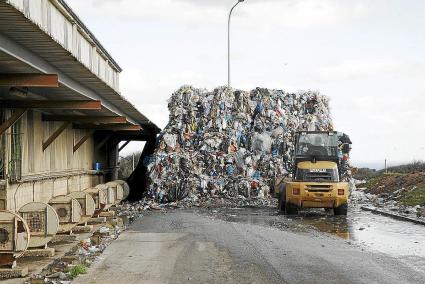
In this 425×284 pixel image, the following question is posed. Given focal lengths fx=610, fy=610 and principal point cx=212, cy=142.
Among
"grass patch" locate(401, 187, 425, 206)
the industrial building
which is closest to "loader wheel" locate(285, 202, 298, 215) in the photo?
"grass patch" locate(401, 187, 425, 206)

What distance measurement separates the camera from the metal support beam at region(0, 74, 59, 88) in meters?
9.82

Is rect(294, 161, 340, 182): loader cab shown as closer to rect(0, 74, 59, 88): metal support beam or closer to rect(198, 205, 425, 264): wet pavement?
rect(198, 205, 425, 264): wet pavement

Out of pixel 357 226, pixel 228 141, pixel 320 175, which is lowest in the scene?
pixel 357 226

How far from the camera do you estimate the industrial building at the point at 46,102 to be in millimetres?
8648

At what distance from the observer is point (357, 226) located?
1772 cm

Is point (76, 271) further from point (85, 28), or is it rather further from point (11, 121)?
point (85, 28)

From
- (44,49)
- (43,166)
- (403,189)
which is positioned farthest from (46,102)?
(403,189)

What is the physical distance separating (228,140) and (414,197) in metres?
9.43

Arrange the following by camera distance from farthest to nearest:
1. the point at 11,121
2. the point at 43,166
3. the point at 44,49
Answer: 1. the point at 43,166
2. the point at 11,121
3. the point at 44,49

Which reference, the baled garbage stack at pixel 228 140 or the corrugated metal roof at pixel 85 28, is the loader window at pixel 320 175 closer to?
the baled garbage stack at pixel 228 140

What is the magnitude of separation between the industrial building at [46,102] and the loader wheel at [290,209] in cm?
627

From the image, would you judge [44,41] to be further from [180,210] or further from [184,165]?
[184,165]

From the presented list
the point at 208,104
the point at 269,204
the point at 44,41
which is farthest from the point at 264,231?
the point at 208,104

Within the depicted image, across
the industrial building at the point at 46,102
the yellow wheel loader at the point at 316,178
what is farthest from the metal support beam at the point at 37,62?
the yellow wheel loader at the point at 316,178
